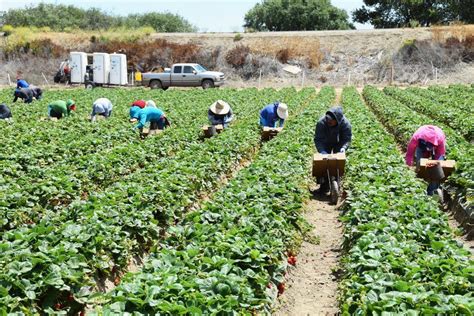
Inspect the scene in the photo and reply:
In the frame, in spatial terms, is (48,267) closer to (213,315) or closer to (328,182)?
(213,315)

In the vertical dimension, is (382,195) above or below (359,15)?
below

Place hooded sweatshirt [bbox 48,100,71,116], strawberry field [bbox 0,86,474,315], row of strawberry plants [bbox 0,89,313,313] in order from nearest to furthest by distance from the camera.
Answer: strawberry field [bbox 0,86,474,315] < row of strawberry plants [bbox 0,89,313,313] < hooded sweatshirt [bbox 48,100,71,116]

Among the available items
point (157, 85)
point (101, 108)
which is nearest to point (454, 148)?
point (101, 108)

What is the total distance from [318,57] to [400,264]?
48.4m

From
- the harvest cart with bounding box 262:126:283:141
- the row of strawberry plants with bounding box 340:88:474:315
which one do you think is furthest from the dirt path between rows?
the harvest cart with bounding box 262:126:283:141

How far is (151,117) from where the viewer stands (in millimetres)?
16016

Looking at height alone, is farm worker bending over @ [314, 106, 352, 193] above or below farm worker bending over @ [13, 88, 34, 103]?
above

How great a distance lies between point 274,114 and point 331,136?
4523mm

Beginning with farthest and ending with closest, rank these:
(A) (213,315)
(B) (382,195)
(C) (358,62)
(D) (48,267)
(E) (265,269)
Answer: (C) (358,62) < (B) (382,195) < (E) (265,269) < (D) (48,267) < (A) (213,315)

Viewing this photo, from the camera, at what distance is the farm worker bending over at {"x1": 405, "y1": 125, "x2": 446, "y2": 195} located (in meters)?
9.66

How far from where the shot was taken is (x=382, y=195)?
7.72 meters

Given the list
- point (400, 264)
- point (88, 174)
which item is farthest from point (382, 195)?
point (88, 174)

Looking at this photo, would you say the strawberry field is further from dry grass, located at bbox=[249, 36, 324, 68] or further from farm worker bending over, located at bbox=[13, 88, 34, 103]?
dry grass, located at bbox=[249, 36, 324, 68]

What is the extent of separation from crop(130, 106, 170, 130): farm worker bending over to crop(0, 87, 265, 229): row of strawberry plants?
61 centimetres
